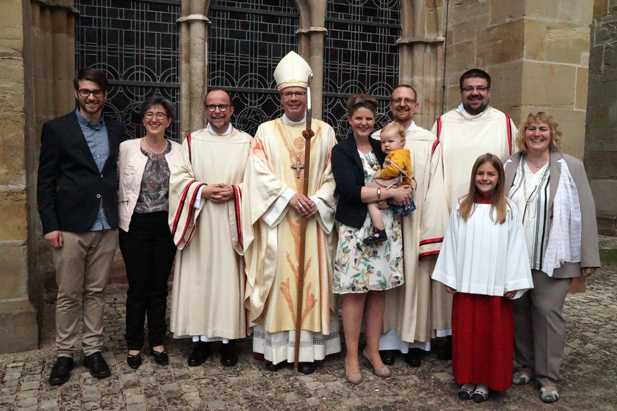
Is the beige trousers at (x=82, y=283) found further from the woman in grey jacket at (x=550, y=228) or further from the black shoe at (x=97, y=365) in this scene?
the woman in grey jacket at (x=550, y=228)

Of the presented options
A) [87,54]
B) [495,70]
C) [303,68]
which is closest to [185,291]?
[303,68]

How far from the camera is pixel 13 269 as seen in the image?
4191 millimetres

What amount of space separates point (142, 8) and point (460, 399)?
522 cm

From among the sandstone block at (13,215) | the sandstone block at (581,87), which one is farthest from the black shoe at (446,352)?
the sandstone block at (581,87)

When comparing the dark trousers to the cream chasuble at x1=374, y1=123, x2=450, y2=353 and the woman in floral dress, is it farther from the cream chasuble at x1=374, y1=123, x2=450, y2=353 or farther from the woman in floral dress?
the cream chasuble at x1=374, y1=123, x2=450, y2=353

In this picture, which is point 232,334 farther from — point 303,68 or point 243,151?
point 303,68

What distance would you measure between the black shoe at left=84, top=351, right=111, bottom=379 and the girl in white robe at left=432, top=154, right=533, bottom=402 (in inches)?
87.1

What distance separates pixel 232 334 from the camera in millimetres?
4012

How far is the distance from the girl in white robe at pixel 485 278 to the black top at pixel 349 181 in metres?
0.61

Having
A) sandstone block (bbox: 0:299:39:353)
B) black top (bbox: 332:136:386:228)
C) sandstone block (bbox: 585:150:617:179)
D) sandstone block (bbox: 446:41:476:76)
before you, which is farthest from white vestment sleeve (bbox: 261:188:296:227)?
sandstone block (bbox: 585:150:617:179)

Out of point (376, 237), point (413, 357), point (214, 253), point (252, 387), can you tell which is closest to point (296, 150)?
point (376, 237)

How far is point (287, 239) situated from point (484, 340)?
1.38 m

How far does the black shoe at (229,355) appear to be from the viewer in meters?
4.02

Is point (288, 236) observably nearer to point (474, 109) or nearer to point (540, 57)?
point (474, 109)
